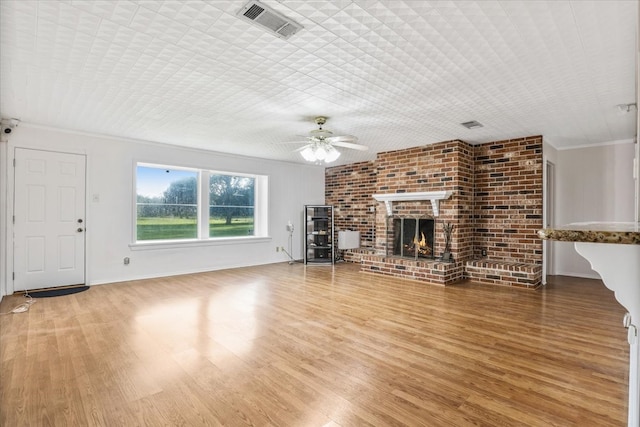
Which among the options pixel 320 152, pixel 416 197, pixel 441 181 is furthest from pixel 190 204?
pixel 441 181

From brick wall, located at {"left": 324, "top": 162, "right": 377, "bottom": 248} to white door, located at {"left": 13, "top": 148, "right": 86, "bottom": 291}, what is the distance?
5090 millimetres

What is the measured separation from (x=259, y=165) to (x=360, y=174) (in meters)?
2.34

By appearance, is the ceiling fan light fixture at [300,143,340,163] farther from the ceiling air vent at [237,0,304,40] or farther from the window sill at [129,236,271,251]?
the window sill at [129,236,271,251]

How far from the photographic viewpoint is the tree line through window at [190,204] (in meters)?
5.54

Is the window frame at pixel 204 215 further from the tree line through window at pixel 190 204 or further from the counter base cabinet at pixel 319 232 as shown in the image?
the counter base cabinet at pixel 319 232

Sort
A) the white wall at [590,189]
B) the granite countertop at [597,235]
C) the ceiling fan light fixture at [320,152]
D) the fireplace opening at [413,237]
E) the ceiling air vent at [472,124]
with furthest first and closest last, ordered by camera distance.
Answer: the fireplace opening at [413,237], the white wall at [590,189], the ceiling air vent at [472,124], the ceiling fan light fixture at [320,152], the granite countertop at [597,235]

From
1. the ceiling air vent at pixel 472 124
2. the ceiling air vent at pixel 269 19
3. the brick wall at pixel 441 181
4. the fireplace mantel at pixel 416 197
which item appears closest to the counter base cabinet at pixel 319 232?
the fireplace mantel at pixel 416 197

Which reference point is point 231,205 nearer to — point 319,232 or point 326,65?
point 319,232

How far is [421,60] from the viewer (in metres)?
2.55

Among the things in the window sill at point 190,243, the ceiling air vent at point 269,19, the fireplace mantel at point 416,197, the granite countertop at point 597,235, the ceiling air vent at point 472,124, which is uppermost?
the ceiling air vent at point 269,19

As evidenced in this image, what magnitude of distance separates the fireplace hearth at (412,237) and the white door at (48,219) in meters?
5.15

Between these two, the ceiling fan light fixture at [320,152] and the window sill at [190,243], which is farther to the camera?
the window sill at [190,243]

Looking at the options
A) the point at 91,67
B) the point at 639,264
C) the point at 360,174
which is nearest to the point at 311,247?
the point at 360,174

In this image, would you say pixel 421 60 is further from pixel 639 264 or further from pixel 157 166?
pixel 157 166
